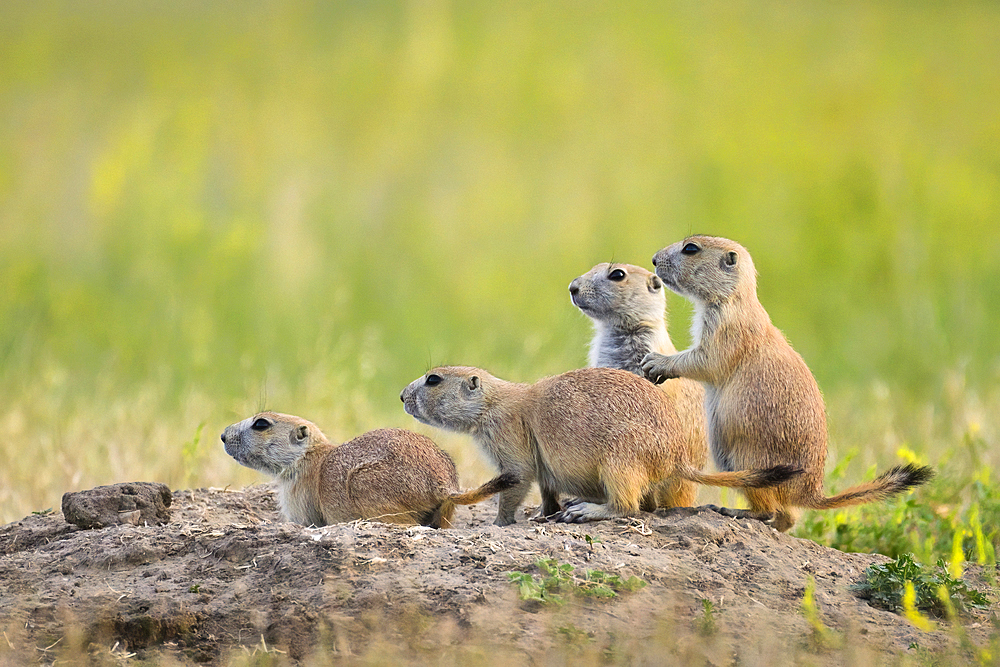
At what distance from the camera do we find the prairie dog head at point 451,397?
5.63 metres

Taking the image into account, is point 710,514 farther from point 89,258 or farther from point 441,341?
point 89,258

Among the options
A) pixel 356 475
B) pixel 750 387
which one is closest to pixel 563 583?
pixel 356 475

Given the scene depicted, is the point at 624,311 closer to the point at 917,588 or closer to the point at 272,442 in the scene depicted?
the point at 272,442

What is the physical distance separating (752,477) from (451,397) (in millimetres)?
1604

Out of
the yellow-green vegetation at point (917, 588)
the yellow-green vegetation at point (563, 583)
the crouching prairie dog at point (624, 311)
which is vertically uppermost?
the crouching prairie dog at point (624, 311)

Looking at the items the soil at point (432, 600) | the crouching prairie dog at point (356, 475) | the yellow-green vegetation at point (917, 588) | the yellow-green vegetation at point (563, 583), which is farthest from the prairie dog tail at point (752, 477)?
the crouching prairie dog at point (356, 475)

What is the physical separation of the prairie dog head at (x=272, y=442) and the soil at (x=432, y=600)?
740 mm

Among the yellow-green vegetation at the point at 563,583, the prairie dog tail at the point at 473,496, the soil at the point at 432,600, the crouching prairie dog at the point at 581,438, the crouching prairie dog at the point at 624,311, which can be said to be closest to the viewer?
the soil at the point at 432,600

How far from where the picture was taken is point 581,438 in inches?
199

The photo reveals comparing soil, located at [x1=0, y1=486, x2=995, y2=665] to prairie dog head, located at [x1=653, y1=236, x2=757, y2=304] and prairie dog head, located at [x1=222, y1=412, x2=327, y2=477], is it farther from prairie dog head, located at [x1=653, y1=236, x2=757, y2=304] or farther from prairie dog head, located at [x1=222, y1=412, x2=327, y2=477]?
prairie dog head, located at [x1=653, y1=236, x2=757, y2=304]

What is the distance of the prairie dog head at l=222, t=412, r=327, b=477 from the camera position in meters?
5.76

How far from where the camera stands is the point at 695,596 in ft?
14.4

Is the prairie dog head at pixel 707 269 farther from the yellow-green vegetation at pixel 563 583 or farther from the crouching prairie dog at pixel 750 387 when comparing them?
the yellow-green vegetation at pixel 563 583

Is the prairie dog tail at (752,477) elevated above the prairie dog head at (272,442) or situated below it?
below
